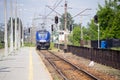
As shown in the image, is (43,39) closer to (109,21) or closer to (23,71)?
(109,21)

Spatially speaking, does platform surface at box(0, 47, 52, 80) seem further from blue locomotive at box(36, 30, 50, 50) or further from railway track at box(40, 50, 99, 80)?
blue locomotive at box(36, 30, 50, 50)

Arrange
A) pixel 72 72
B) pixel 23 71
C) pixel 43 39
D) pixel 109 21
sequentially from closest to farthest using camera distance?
pixel 23 71, pixel 72 72, pixel 109 21, pixel 43 39

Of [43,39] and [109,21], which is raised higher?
[109,21]

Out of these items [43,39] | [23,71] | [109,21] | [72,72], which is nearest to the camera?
[23,71]

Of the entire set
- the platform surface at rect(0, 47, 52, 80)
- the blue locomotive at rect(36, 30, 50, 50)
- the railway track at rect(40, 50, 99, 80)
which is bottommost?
the railway track at rect(40, 50, 99, 80)

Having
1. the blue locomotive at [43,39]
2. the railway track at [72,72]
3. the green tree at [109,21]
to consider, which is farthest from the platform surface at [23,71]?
the blue locomotive at [43,39]

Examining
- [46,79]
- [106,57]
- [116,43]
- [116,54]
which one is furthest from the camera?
[116,43]

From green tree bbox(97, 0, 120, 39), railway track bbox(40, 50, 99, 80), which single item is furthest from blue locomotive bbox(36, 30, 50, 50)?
railway track bbox(40, 50, 99, 80)

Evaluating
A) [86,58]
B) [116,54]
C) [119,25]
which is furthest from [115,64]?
[119,25]

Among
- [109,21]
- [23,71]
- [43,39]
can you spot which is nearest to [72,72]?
[23,71]

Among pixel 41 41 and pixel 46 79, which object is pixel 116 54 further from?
pixel 41 41

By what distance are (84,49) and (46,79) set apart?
1917 centimetres

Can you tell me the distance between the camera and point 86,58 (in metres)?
37.2

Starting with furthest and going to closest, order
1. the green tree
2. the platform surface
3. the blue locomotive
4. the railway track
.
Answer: the blue locomotive, the green tree, the railway track, the platform surface
